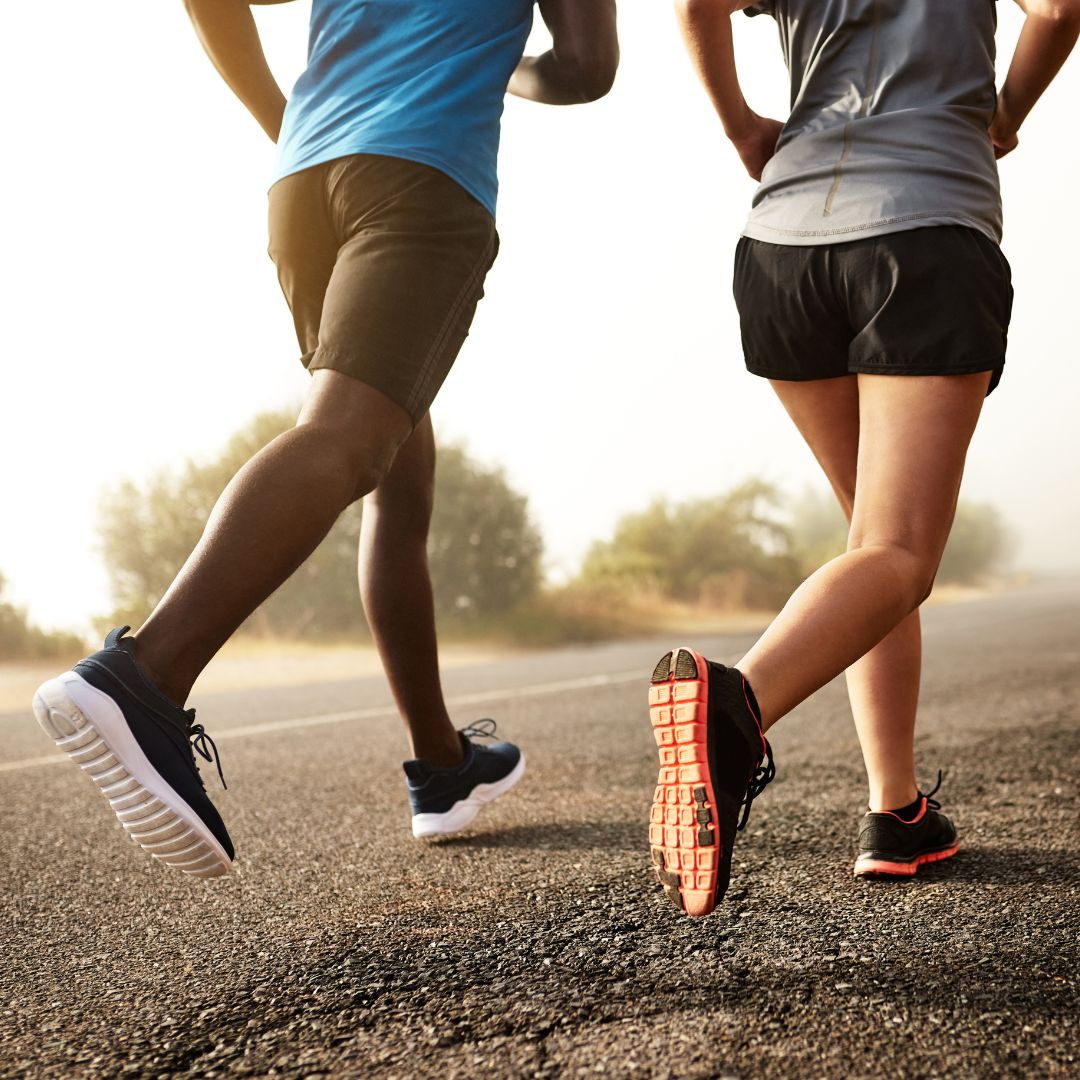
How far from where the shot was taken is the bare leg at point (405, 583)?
2.18m

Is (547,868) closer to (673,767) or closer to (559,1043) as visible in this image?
(673,767)

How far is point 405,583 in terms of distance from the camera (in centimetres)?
219

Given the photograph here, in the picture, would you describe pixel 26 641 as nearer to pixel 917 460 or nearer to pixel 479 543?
pixel 479 543

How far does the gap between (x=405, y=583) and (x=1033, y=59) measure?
1485mm

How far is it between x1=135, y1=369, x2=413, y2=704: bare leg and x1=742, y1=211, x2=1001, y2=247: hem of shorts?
70 cm

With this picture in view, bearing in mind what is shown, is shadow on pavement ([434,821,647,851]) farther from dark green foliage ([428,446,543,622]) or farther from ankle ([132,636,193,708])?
dark green foliage ([428,446,543,622])

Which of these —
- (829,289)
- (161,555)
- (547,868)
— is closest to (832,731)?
(547,868)

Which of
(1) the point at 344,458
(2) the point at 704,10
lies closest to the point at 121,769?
(1) the point at 344,458

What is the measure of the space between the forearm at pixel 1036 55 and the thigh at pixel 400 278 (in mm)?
948

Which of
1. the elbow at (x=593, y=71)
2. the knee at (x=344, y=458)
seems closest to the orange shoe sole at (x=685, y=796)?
the knee at (x=344, y=458)

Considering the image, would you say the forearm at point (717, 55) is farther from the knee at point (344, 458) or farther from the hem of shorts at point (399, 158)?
the knee at point (344, 458)

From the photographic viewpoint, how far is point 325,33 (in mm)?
1863

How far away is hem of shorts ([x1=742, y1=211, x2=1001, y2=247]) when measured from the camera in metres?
1.60

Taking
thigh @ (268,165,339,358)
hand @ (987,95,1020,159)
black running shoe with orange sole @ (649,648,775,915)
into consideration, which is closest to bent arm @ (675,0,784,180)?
→ hand @ (987,95,1020,159)
